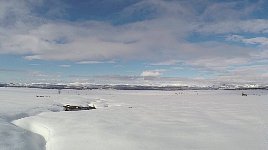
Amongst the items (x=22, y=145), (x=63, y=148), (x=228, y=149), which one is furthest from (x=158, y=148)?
(x=22, y=145)

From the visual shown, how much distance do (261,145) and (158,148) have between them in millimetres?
3023

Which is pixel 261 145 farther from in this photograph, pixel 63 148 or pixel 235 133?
pixel 63 148

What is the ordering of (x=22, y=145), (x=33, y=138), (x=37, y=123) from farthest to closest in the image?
(x=37, y=123), (x=33, y=138), (x=22, y=145)

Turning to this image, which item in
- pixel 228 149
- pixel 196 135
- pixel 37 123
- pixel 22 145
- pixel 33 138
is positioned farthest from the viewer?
pixel 37 123

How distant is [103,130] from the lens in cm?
1128

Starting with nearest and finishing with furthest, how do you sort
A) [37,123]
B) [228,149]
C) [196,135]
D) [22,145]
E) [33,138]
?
[228,149] < [22,145] < [196,135] < [33,138] < [37,123]

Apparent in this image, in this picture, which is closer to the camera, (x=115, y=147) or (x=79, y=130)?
(x=115, y=147)

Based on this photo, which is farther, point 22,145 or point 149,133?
point 149,133

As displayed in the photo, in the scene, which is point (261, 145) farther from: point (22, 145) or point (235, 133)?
point (22, 145)

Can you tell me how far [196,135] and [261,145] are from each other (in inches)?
88.5

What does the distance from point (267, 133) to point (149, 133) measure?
→ 436cm

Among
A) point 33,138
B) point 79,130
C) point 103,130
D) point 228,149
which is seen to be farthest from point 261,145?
point 33,138

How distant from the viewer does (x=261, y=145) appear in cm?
853

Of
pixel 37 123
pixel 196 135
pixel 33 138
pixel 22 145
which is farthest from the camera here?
pixel 37 123
